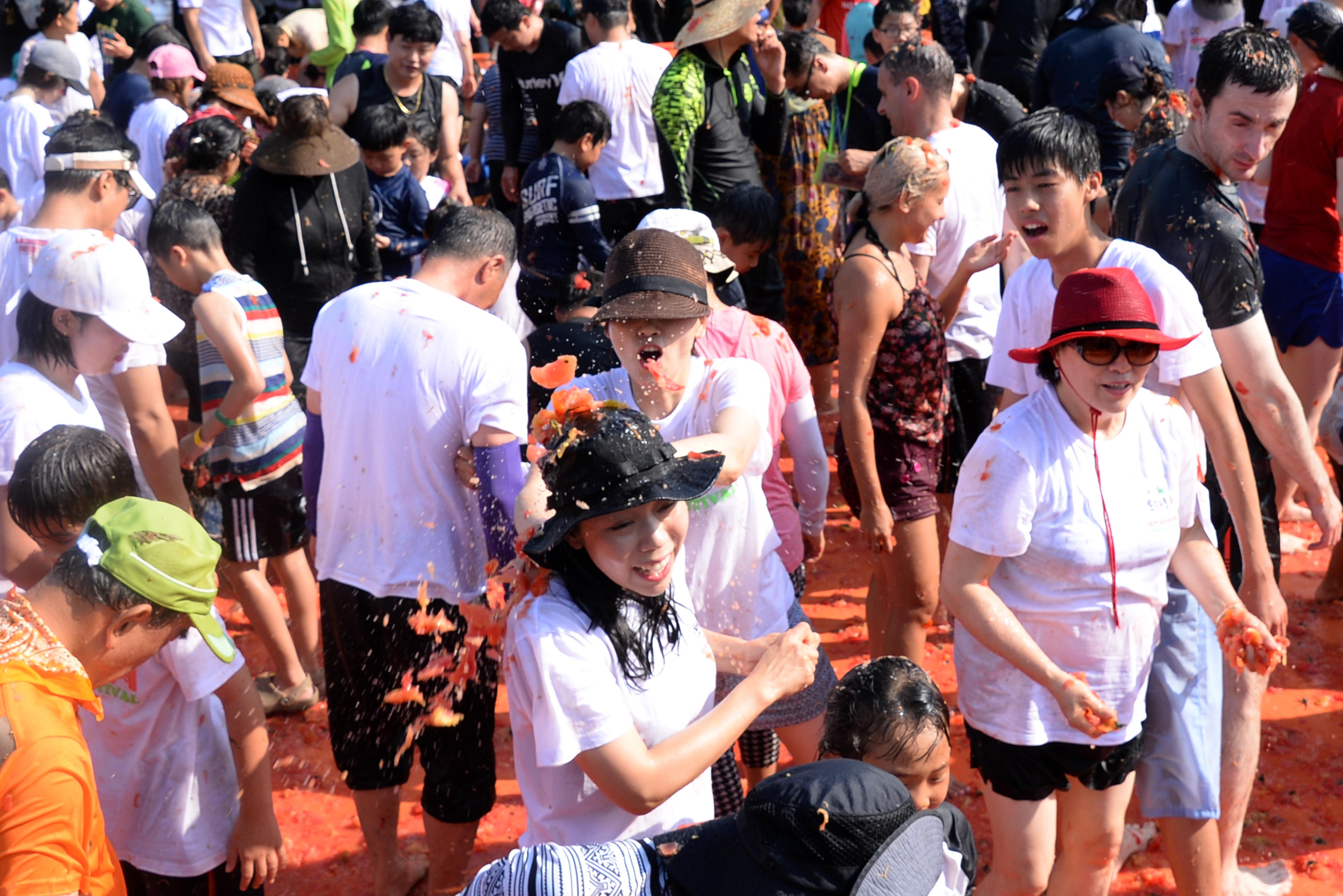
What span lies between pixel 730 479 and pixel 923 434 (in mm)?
1517

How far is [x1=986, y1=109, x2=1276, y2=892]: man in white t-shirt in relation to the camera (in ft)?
10.2

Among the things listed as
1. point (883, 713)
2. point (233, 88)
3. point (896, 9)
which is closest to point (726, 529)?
point (883, 713)

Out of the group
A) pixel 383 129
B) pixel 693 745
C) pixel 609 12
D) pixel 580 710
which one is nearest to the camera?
pixel 580 710

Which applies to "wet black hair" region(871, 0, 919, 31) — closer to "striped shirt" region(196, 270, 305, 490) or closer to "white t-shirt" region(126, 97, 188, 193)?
"white t-shirt" region(126, 97, 188, 193)

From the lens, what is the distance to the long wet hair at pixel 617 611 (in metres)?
2.36

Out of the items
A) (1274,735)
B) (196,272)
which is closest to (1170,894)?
(1274,735)

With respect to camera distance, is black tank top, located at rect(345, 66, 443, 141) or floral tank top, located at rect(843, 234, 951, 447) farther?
black tank top, located at rect(345, 66, 443, 141)

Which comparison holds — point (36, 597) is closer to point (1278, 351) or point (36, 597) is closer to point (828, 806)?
point (828, 806)

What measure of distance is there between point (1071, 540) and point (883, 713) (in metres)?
0.67

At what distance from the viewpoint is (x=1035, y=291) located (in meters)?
3.55

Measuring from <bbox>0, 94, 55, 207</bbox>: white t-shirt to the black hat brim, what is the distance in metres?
6.37

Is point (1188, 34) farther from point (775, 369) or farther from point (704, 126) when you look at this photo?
point (775, 369)

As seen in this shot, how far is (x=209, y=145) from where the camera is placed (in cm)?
572

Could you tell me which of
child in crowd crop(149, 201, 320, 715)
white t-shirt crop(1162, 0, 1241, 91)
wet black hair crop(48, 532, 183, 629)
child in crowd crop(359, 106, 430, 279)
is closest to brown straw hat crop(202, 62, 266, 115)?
child in crowd crop(359, 106, 430, 279)
